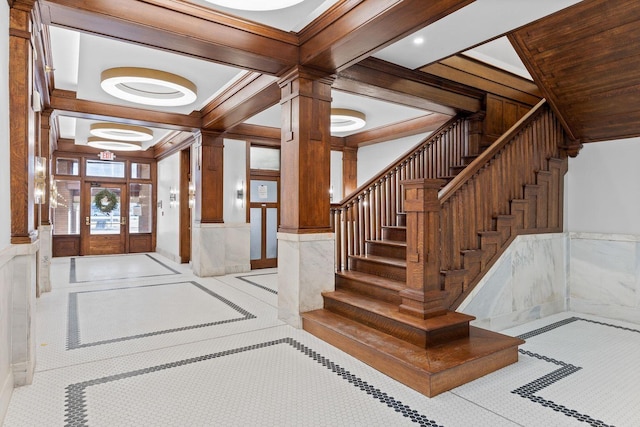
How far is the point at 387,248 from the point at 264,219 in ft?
14.1

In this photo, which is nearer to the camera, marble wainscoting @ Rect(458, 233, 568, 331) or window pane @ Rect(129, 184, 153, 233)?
marble wainscoting @ Rect(458, 233, 568, 331)

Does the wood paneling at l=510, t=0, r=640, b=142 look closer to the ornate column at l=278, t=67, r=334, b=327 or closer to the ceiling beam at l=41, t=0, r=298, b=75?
the ornate column at l=278, t=67, r=334, b=327

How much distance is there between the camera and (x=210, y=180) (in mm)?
7035

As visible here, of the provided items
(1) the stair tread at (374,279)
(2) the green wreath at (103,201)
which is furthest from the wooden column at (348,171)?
(2) the green wreath at (103,201)

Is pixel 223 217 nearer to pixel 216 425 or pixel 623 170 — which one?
pixel 216 425

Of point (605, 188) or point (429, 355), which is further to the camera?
point (605, 188)

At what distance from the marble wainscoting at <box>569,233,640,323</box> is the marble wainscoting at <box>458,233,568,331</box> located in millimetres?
143

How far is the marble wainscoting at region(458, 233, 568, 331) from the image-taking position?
3.83m

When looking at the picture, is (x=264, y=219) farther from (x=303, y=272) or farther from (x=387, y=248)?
(x=303, y=272)

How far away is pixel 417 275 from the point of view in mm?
3203

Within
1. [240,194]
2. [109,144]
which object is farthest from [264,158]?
[109,144]

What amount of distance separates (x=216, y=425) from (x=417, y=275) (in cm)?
188

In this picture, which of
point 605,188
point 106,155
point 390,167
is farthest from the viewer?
point 106,155

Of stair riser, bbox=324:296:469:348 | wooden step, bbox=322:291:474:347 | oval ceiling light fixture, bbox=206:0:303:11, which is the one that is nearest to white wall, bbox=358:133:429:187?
wooden step, bbox=322:291:474:347
